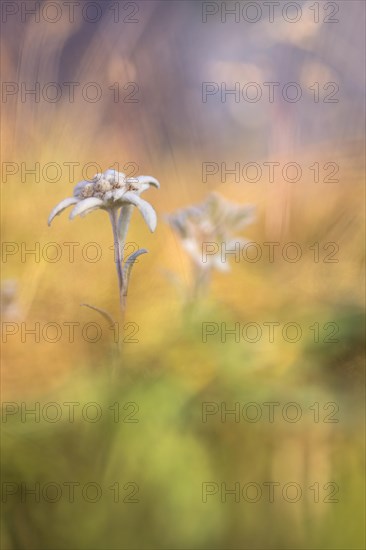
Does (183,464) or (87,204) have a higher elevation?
(87,204)

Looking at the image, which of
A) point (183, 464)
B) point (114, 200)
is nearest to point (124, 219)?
point (114, 200)

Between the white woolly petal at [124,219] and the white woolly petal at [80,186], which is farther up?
the white woolly petal at [80,186]

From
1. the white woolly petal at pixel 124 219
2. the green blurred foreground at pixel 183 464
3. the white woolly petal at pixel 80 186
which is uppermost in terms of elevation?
the white woolly petal at pixel 80 186

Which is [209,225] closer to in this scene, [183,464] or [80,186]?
[80,186]

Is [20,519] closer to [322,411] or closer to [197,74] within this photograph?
[322,411]

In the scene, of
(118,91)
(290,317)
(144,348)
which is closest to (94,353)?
(144,348)

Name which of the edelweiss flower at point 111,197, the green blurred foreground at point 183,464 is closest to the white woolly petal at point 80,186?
the edelweiss flower at point 111,197

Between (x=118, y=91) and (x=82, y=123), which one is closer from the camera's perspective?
(x=82, y=123)

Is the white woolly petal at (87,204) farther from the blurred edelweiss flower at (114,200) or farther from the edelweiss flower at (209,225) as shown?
the edelweiss flower at (209,225)

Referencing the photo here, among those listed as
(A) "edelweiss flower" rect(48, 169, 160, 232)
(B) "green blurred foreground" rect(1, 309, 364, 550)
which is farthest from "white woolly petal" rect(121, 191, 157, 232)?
(B) "green blurred foreground" rect(1, 309, 364, 550)
